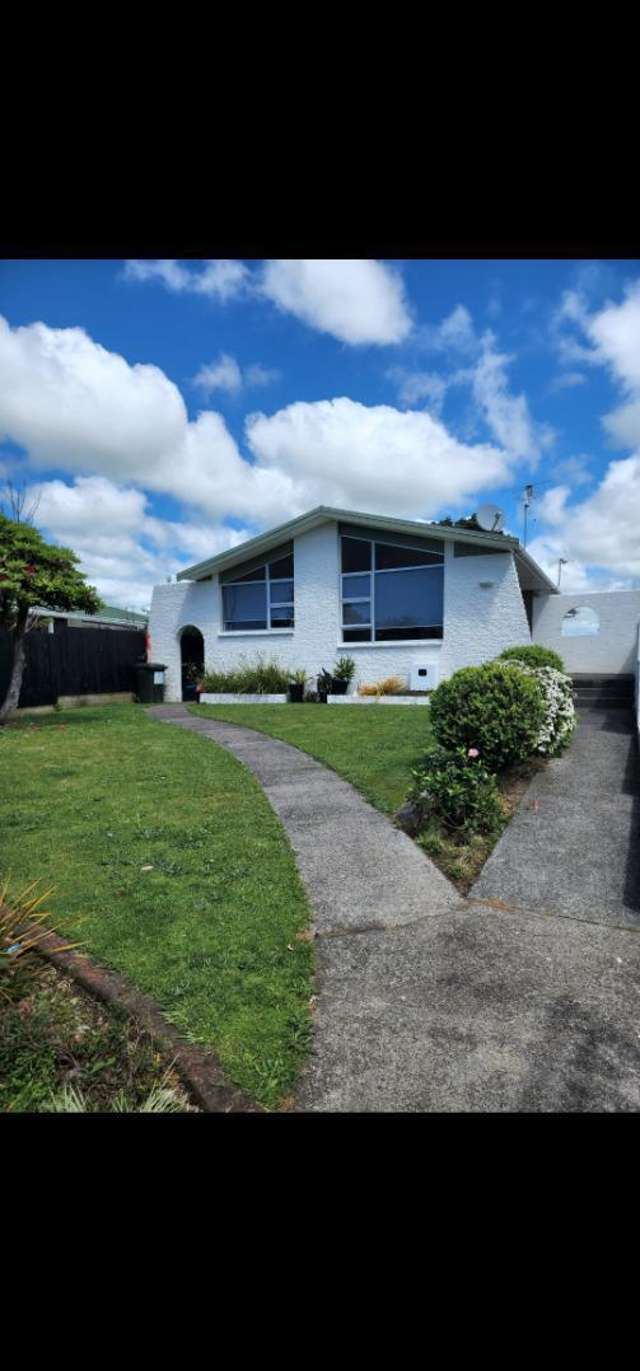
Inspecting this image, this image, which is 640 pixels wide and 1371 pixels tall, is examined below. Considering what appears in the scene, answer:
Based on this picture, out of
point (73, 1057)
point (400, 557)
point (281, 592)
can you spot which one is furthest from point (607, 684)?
point (73, 1057)

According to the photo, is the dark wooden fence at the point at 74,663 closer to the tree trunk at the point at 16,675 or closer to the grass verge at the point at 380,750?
the tree trunk at the point at 16,675

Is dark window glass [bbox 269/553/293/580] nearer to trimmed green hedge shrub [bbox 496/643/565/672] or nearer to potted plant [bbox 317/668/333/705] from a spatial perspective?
potted plant [bbox 317/668/333/705]

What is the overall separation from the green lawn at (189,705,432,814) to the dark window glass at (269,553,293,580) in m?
4.08

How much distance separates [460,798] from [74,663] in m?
10.6

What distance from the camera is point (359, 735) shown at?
8266 mm

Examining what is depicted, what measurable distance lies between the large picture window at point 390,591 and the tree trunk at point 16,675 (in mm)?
7401

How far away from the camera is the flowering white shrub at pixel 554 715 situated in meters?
6.11

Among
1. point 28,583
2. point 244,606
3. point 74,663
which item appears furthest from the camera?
point 244,606

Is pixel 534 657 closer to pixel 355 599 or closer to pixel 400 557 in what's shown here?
pixel 400 557

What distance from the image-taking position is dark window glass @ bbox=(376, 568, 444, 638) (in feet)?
42.3

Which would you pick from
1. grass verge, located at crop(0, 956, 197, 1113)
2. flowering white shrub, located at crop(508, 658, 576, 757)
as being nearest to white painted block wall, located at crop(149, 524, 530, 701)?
flowering white shrub, located at crop(508, 658, 576, 757)

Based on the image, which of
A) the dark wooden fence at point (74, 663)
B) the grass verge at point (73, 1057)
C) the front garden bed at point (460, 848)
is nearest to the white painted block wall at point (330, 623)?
the dark wooden fence at point (74, 663)

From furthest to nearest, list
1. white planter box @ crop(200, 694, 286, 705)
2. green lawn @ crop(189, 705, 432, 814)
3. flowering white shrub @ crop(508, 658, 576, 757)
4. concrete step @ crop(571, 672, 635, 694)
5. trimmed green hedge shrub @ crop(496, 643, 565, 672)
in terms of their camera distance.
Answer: white planter box @ crop(200, 694, 286, 705), concrete step @ crop(571, 672, 635, 694), trimmed green hedge shrub @ crop(496, 643, 565, 672), flowering white shrub @ crop(508, 658, 576, 757), green lawn @ crop(189, 705, 432, 814)
